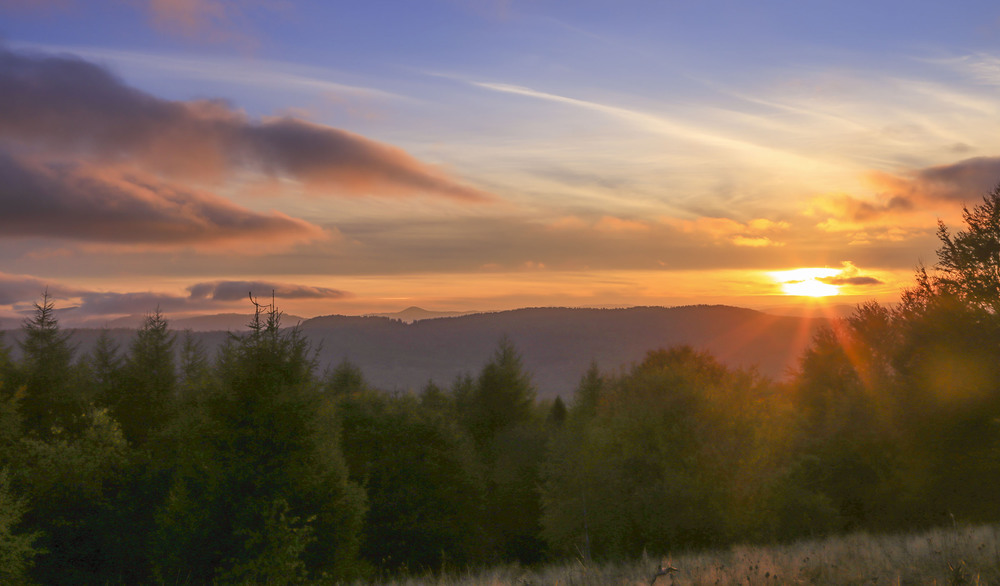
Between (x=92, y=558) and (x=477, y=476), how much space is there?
19.7 meters

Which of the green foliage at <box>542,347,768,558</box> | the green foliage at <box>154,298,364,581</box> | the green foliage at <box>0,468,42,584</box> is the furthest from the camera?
Result: the green foliage at <box>542,347,768,558</box>

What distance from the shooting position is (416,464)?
3594cm

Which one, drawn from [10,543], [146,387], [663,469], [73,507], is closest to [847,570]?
[663,469]

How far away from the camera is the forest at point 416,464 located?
22109mm

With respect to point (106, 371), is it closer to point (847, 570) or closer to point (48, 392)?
point (48, 392)

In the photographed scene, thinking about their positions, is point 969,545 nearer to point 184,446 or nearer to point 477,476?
point 184,446

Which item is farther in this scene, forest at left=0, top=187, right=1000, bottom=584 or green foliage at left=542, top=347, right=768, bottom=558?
green foliage at left=542, top=347, right=768, bottom=558

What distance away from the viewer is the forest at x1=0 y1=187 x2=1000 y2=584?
22.1 meters

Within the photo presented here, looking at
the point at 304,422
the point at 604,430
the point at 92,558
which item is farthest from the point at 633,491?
the point at 92,558

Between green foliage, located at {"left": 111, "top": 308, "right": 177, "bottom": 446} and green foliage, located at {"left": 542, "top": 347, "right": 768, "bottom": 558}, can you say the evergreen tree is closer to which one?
green foliage, located at {"left": 111, "top": 308, "right": 177, "bottom": 446}

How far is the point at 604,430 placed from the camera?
33.5 meters

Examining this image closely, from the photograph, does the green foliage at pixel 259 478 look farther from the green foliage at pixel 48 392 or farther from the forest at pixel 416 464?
the green foliage at pixel 48 392

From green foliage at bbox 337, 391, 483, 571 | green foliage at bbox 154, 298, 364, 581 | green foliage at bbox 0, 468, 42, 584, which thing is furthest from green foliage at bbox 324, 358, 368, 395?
green foliage at bbox 154, 298, 364, 581

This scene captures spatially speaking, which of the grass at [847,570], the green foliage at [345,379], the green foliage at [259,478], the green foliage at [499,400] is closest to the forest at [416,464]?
the green foliage at [259,478]
